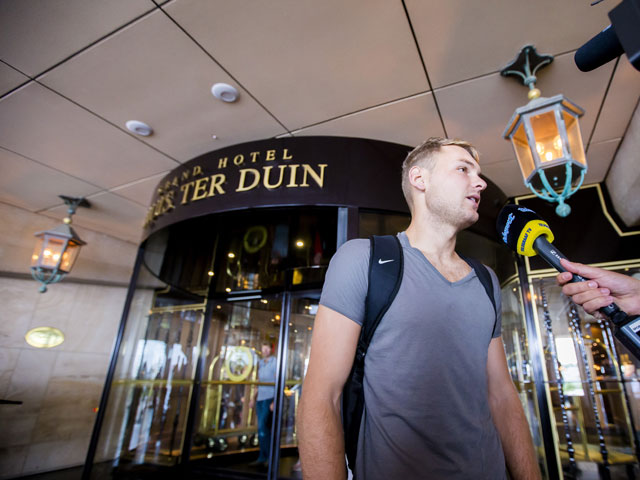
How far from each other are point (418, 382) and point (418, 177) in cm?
78

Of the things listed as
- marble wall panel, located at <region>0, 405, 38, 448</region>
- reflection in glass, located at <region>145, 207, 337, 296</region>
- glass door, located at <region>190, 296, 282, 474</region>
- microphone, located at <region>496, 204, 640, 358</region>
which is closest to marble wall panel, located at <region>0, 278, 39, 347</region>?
marble wall panel, located at <region>0, 405, 38, 448</region>

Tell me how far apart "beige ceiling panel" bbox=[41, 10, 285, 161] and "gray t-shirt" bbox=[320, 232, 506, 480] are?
6.63ft

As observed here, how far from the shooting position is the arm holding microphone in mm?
846

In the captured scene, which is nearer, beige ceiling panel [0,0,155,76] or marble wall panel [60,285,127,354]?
beige ceiling panel [0,0,155,76]

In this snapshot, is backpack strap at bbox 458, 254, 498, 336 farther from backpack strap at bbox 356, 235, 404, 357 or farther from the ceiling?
the ceiling

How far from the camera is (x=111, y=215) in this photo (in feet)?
16.6

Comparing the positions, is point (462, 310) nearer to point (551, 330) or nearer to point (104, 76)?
point (104, 76)

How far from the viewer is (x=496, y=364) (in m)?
1.23

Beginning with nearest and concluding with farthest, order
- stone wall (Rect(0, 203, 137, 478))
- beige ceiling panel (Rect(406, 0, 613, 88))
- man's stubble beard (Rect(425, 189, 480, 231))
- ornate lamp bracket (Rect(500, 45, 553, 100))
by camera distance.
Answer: man's stubble beard (Rect(425, 189, 480, 231)), beige ceiling panel (Rect(406, 0, 613, 88)), ornate lamp bracket (Rect(500, 45, 553, 100)), stone wall (Rect(0, 203, 137, 478))

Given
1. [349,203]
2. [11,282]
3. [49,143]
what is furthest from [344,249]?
[11,282]

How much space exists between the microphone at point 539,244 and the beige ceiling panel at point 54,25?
225cm

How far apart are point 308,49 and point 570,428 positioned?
3.92 m

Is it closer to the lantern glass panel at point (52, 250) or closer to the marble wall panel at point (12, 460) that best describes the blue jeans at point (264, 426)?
the lantern glass panel at point (52, 250)

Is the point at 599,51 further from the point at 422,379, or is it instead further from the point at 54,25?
the point at 54,25
